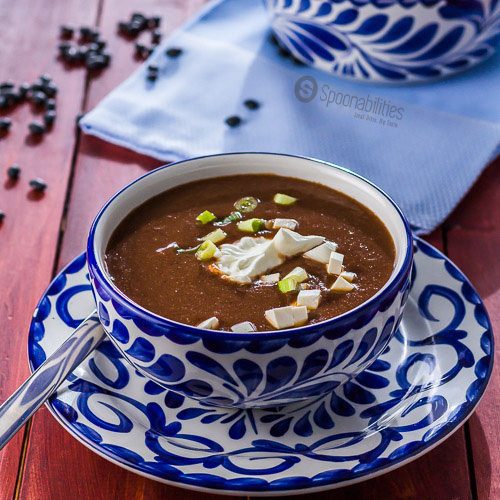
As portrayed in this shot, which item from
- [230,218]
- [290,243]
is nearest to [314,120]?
[230,218]

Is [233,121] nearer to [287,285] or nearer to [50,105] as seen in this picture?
[50,105]

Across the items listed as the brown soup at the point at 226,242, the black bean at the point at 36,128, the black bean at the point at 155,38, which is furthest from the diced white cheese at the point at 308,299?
the black bean at the point at 155,38

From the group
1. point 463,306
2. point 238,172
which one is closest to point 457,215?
point 463,306

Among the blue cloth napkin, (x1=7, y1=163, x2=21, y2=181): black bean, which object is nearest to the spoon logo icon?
the blue cloth napkin

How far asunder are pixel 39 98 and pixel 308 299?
4.96 feet

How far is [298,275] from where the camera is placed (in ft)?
4.76

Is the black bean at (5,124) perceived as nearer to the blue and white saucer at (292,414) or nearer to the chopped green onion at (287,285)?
the blue and white saucer at (292,414)

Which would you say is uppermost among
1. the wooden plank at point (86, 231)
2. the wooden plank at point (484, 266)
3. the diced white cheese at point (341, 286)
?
the diced white cheese at point (341, 286)

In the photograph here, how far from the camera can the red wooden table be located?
1448mm

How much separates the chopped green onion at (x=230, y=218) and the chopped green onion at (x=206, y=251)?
3.8 inches

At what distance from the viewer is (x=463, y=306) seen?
1662mm

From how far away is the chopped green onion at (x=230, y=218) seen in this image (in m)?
1.62

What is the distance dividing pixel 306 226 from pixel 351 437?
410 mm

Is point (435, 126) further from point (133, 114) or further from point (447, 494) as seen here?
point (447, 494)
